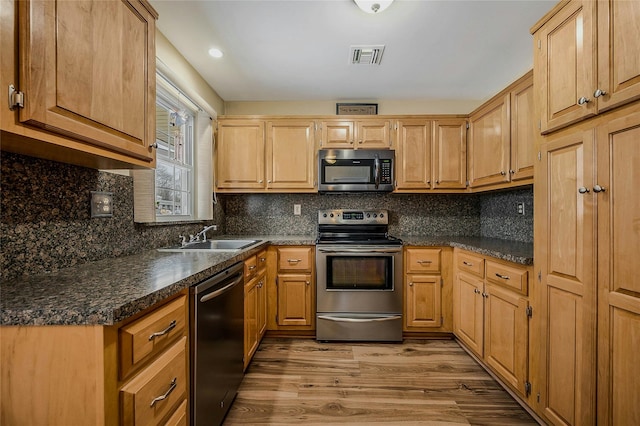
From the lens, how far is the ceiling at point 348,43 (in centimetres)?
186

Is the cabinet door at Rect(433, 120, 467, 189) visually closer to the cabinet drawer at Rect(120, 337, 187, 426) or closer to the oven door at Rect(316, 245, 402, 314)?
the oven door at Rect(316, 245, 402, 314)

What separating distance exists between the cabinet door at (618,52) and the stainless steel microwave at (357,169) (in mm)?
1834

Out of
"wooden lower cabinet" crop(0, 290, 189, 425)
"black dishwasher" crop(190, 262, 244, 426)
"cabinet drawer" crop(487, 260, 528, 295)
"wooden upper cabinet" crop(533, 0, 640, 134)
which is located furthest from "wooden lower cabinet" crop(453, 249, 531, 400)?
"wooden lower cabinet" crop(0, 290, 189, 425)

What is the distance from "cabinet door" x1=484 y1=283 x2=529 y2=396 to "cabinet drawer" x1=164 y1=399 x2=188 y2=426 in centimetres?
190

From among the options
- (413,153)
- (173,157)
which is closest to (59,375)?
(173,157)

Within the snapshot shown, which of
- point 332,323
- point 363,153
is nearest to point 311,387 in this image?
point 332,323

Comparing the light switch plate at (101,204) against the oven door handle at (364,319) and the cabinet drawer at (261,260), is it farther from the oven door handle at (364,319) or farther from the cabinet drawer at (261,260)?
the oven door handle at (364,319)

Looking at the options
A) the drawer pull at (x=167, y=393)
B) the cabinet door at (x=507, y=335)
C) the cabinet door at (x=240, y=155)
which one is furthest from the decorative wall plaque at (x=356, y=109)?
the drawer pull at (x=167, y=393)

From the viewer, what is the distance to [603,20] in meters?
1.21

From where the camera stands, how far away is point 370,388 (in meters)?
2.01

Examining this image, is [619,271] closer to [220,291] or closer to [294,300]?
[220,291]

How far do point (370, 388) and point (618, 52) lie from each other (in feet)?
7.27

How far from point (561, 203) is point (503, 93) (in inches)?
50.7

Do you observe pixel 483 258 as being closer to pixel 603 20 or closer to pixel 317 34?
pixel 603 20
